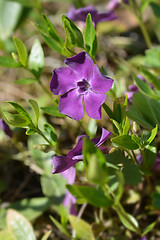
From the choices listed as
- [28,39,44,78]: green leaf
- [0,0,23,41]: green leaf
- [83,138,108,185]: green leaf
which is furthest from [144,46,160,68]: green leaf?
[0,0,23,41]: green leaf

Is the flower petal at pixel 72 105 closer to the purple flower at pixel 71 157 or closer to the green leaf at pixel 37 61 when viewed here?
the purple flower at pixel 71 157

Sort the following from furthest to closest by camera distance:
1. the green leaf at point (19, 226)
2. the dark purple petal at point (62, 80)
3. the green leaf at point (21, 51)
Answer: the green leaf at point (19, 226) → the green leaf at point (21, 51) → the dark purple petal at point (62, 80)

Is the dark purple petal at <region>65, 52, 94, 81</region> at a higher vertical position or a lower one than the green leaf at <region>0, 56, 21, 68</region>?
lower

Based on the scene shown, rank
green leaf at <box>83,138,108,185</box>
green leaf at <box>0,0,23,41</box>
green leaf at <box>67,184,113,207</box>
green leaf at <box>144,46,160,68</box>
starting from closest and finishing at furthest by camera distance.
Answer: green leaf at <box>83,138,108,185</box>, green leaf at <box>67,184,113,207</box>, green leaf at <box>144,46,160,68</box>, green leaf at <box>0,0,23,41</box>

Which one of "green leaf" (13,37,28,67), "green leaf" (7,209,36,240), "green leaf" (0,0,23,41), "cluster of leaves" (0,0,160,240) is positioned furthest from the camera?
"green leaf" (0,0,23,41)

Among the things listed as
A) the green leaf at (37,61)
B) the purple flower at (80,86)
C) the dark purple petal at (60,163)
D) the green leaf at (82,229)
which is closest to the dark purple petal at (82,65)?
the purple flower at (80,86)

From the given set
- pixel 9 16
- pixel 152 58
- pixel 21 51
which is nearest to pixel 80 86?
pixel 21 51

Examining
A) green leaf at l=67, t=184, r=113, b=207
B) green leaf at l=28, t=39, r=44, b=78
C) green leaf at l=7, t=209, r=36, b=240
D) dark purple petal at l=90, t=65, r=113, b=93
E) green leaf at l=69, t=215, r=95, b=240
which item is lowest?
green leaf at l=69, t=215, r=95, b=240

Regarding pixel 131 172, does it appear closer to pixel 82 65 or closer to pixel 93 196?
pixel 93 196

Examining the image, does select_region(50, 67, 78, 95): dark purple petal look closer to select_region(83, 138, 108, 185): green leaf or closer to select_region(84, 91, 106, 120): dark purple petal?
select_region(84, 91, 106, 120): dark purple petal
